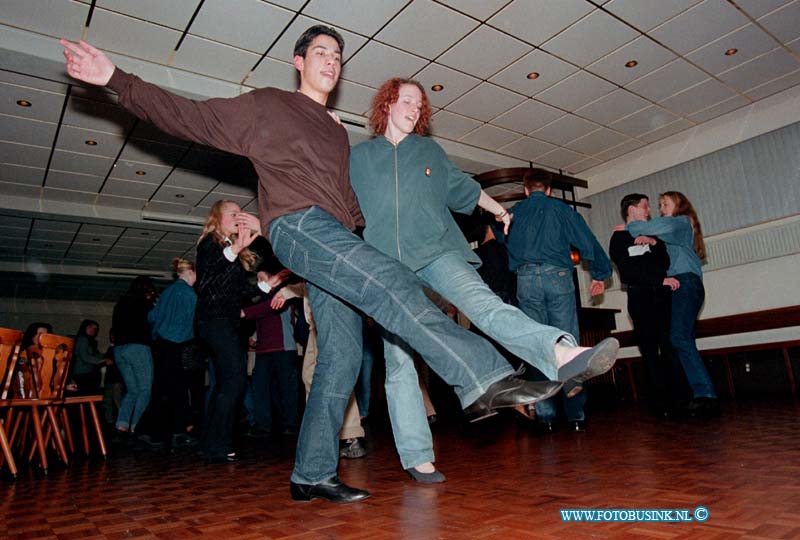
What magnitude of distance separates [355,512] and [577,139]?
6106mm

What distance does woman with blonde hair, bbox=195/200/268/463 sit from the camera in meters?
2.67

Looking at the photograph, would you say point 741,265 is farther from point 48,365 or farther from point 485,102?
point 48,365

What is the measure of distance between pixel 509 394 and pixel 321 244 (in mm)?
584

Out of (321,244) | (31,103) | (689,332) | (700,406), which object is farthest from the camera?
(31,103)

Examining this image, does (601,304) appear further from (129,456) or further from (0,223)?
(0,223)

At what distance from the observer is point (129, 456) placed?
352cm

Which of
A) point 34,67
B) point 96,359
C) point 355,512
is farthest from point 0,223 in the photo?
point 355,512

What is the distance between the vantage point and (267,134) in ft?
4.81

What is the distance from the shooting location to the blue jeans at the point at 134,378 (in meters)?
4.18

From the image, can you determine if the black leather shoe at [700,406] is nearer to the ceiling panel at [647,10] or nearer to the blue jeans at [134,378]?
the ceiling panel at [647,10]

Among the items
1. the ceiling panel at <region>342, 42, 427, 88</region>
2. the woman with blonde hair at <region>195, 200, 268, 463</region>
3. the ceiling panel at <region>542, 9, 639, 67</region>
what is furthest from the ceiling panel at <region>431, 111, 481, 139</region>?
the woman with blonde hair at <region>195, 200, 268, 463</region>

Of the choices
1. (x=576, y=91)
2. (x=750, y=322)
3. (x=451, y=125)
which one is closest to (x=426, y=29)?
(x=451, y=125)

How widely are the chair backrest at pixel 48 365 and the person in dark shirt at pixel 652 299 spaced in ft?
11.8

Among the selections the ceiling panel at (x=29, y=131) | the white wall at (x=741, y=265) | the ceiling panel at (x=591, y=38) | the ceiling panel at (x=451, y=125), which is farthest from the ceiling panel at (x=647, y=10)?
the ceiling panel at (x=29, y=131)
